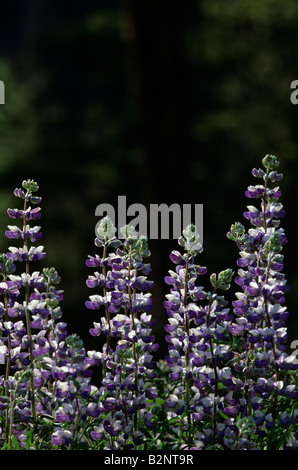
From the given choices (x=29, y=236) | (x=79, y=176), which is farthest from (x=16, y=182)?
(x=29, y=236)

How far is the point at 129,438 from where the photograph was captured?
1602mm

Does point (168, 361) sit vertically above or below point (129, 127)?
below

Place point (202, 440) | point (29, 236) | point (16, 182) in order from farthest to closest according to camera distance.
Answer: point (16, 182) < point (29, 236) < point (202, 440)

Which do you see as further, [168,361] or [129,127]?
[129,127]

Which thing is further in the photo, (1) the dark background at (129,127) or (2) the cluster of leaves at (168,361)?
(1) the dark background at (129,127)

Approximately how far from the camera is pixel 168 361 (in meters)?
1.69

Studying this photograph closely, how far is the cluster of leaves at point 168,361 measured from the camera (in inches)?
61.6

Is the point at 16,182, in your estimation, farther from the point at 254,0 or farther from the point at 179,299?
the point at 179,299

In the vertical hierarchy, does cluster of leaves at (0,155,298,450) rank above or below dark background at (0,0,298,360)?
below

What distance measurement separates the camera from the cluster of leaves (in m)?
1.56

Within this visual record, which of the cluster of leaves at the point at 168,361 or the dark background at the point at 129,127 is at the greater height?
the dark background at the point at 129,127

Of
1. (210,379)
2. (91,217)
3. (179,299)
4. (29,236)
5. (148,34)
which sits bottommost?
(210,379)

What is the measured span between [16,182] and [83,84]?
7.02ft

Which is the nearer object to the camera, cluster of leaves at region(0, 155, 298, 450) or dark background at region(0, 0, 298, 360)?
cluster of leaves at region(0, 155, 298, 450)
